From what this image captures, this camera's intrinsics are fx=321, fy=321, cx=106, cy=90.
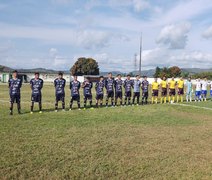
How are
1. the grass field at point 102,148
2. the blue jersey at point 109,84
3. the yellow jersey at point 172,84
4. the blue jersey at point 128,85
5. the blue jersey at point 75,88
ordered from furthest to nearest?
1. the yellow jersey at point 172,84
2. the blue jersey at point 128,85
3. the blue jersey at point 109,84
4. the blue jersey at point 75,88
5. the grass field at point 102,148

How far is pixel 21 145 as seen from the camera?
8.90m

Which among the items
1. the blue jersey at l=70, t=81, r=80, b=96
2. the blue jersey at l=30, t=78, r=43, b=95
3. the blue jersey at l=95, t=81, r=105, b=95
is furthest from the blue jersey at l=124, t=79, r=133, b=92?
the blue jersey at l=30, t=78, r=43, b=95

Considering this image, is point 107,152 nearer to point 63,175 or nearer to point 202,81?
point 63,175

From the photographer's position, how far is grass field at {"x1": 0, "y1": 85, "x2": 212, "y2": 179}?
7.15 m

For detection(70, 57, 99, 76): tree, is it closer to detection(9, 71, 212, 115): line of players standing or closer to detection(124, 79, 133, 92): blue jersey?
detection(9, 71, 212, 115): line of players standing

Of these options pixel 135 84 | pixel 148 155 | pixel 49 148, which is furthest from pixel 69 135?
pixel 135 84

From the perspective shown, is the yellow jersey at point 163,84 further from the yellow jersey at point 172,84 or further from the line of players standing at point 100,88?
the yellow jersey at point 172,84

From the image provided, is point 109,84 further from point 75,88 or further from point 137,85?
point 75,88

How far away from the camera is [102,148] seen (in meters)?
9.12

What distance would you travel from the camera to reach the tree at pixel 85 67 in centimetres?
10494

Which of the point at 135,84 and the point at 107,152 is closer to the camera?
the point at 107,152

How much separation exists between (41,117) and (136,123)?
13.8 ft

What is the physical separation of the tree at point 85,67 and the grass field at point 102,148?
90.6 meters

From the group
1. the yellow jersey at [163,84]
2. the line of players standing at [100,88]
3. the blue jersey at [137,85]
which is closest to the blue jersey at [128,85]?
the line of players standing at [100,88]
